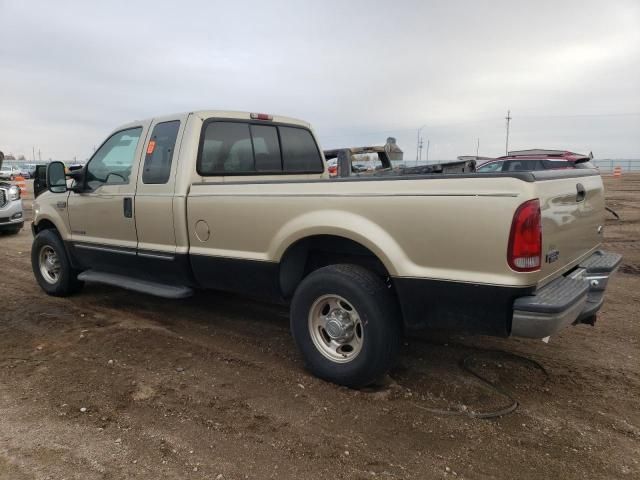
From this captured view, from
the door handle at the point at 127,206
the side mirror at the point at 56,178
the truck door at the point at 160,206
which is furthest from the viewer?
the side mirror at the point at 56,178

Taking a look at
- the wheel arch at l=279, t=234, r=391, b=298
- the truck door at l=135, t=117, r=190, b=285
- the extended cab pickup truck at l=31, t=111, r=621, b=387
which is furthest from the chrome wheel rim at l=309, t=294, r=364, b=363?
the truck door at l=135, t=117, r=190, b=285

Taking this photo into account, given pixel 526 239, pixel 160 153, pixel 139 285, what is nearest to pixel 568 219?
pixel 526 239

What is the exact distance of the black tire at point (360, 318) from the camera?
3262mm

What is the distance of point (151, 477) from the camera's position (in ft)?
8.36

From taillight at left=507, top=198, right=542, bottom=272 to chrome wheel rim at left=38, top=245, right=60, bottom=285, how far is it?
17.4 feet

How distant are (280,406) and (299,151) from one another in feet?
9.73

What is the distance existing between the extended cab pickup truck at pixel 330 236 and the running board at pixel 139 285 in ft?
0.07

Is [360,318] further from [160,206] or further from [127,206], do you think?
[127,206]

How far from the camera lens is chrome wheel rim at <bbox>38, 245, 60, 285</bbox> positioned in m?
6.00

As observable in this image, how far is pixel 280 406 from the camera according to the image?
3.28 m

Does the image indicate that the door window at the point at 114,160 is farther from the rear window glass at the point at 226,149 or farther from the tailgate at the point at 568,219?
the tailgate at the point at 568,219

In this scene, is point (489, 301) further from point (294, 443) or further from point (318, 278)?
point (294, 443)

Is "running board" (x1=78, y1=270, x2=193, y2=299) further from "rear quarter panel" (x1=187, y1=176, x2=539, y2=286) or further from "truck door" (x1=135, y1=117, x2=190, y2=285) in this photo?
"rear quarter panel" (x1=187, y1=176, x2=539, y2=286)

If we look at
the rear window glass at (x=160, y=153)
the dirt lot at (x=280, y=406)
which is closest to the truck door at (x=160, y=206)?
the rear window glass at (x=160, y=153)
